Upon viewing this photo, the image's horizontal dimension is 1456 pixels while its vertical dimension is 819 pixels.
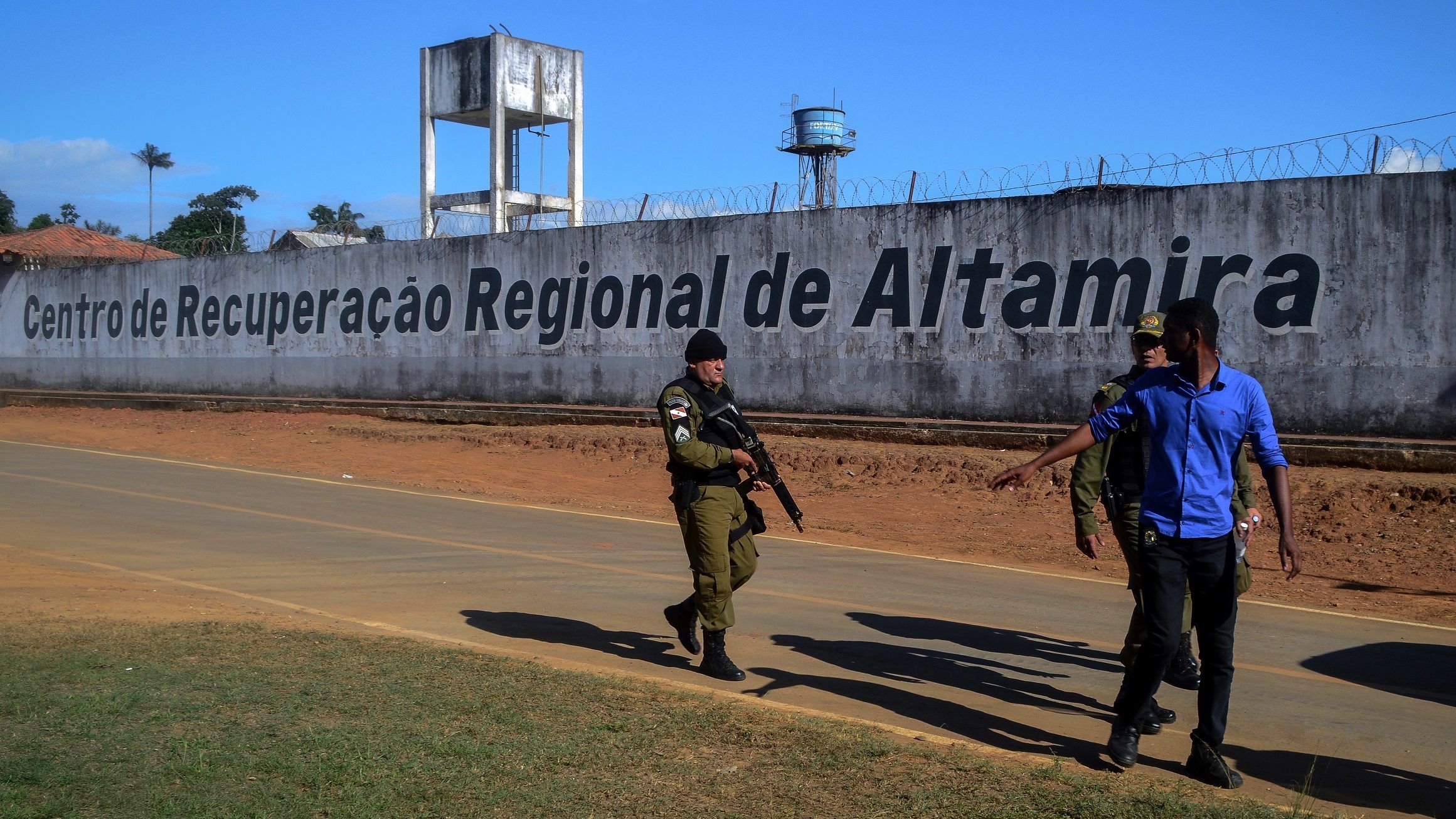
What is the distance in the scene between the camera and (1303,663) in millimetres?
7094

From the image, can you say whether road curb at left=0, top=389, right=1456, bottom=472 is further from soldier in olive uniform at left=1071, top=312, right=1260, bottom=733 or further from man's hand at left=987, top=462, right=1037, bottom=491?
man's hand at left=987, top=462, right=1037, bottom=491

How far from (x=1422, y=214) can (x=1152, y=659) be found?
12756 millimetres

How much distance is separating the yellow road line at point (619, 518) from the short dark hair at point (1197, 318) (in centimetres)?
525

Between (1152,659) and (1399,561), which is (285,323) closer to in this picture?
(1399,561)

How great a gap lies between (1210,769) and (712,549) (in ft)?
8.90

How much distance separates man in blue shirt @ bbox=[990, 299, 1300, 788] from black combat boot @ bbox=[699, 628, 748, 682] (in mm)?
2289

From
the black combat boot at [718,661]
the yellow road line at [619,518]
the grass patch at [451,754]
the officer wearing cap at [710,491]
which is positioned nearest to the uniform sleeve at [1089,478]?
the grass patch at [451,754]

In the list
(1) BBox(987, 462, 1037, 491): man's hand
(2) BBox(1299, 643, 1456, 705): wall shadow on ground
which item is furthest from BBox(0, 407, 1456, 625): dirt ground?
(1) BBox(987, 462, 1037, 491): man's hand

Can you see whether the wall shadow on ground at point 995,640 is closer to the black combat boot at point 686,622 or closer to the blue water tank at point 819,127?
the black combat boot at point 686,622

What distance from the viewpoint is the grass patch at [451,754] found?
159 inches

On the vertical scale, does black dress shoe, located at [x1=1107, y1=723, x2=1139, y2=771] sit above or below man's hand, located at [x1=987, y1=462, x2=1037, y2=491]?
below

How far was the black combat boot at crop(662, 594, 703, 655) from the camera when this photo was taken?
677cm

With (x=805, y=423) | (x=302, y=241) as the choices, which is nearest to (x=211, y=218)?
(x=302, y=241)

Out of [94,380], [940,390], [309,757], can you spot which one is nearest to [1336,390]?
[940,390]
